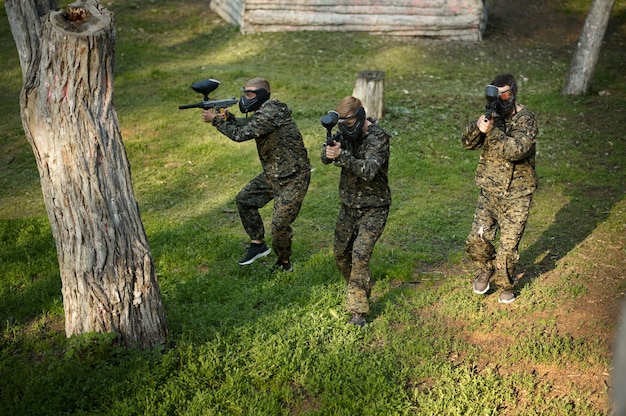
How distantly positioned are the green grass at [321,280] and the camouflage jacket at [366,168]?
1.19 m

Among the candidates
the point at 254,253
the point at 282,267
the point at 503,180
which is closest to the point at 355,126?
the point at 503,180

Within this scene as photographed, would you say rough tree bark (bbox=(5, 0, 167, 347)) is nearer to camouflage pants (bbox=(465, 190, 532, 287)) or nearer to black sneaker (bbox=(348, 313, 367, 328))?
black sneaker (bbox=(348, 313, 367, 328))

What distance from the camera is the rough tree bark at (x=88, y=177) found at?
5.50 meters

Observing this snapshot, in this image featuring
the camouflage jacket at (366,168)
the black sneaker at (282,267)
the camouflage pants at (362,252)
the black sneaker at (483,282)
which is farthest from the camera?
the black sneaker at (282,267)

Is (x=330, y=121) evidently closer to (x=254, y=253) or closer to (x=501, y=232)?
(x=501, y=232)

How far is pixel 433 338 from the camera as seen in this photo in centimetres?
643

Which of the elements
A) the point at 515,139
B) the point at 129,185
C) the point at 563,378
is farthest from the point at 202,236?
the point at 563,378

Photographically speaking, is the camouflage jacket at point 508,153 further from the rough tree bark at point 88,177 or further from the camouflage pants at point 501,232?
the rough tree bark at point 88,177

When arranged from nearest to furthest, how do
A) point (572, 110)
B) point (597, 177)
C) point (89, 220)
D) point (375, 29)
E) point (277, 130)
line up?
point (89, 220) → point (277, 130) → point (597, 177) → point (572, 110) → point (375, 29)

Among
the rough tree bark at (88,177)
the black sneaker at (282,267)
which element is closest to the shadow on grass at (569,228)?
the black sneaker at (282,267)

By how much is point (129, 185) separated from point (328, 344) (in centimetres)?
235

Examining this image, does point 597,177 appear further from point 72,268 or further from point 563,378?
point 72,268

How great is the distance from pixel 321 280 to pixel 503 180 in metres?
2.29

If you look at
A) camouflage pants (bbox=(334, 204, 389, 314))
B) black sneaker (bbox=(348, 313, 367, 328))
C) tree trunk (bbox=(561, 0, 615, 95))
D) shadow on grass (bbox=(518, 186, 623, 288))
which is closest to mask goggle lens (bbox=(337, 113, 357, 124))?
camouflage pants (bbox=(334, 204, 389, 314))
